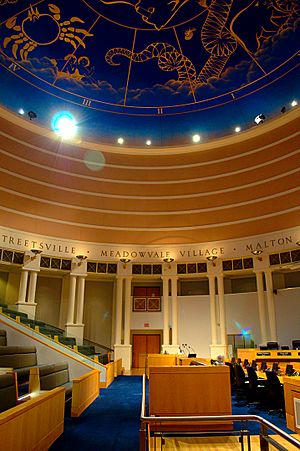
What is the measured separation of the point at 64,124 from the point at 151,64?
477 centimetres

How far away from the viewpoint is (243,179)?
17047 millimetres

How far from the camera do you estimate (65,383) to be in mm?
7703

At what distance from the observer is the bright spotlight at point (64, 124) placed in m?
16.7

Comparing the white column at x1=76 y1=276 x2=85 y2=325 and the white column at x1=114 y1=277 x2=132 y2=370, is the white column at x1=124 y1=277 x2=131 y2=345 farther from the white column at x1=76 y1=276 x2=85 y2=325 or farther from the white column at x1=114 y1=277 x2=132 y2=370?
the white column at x1=76 y1=276 x2=85 y2=325

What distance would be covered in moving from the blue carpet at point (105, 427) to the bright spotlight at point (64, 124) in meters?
12.0

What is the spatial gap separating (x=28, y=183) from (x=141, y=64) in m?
7.03

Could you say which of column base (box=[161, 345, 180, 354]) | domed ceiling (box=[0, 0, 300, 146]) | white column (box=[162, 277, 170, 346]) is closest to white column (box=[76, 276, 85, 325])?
white column (box=[162, 277, 170, 346])

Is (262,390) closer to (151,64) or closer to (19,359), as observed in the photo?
(19,359)

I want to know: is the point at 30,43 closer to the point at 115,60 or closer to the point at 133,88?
the point at 115,60

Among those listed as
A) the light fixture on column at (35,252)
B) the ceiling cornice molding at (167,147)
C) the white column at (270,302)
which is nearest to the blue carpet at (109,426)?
the white column at (270,302)

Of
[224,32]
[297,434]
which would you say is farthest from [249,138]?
[297,434]

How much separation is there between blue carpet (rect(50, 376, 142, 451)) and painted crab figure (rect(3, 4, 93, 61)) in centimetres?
1240

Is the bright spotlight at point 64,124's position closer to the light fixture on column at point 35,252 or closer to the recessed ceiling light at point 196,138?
the light fixture on column at point 35,252

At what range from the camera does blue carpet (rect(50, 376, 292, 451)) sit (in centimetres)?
479
